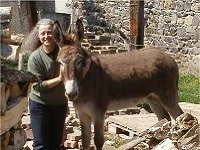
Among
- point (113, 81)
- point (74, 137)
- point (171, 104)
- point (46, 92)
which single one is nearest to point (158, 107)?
point (171, 104)

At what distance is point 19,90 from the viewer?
15.0ft

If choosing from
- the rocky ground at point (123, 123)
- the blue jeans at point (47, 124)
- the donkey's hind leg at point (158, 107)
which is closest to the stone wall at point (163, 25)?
the rocky ground at point (123, 123)

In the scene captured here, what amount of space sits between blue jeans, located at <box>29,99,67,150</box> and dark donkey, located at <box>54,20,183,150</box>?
8.7 inches

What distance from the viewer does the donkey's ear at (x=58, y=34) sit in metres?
5.70

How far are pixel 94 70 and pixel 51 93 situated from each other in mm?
1154

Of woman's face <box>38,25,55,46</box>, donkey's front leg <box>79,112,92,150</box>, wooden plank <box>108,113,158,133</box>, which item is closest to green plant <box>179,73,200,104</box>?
wooden plank <box>108,113,158,133</box>

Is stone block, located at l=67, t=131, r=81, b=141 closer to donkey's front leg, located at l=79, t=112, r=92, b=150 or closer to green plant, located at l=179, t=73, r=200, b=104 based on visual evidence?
donkey's front leg, located at l=79, t=112, r=92, b=150

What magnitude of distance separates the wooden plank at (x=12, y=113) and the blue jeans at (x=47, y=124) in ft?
3.56

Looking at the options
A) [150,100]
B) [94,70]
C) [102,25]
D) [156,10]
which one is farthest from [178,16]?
[94,70]

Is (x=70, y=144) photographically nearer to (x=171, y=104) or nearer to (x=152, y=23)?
(x=171, y=104)

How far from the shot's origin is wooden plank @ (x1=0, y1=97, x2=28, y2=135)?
4184mm

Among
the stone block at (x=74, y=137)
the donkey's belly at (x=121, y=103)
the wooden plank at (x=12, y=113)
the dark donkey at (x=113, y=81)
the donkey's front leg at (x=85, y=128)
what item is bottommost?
the stone block at (x=74, y=137)

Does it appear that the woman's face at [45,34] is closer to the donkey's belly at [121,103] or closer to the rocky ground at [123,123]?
the donkey's belly at [121,103]

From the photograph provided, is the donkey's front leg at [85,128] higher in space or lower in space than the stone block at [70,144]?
higher
